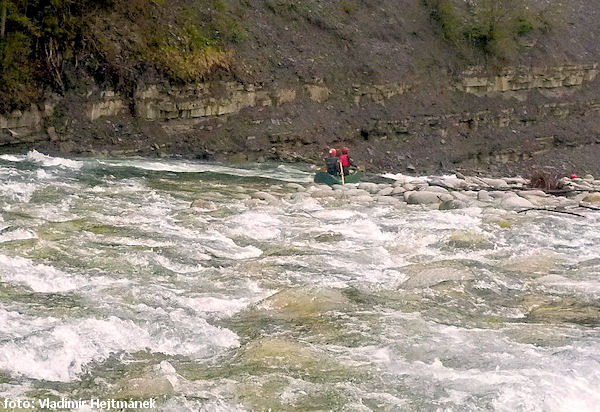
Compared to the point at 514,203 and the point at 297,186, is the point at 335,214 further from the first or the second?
the point at 297,186

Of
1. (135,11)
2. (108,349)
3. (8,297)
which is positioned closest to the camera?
(108,349)

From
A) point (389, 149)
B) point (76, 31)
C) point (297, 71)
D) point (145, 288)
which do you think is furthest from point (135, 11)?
point (145, 288)

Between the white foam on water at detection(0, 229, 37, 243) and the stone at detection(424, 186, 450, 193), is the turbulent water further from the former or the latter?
the stone at detection(424, 186, 450, 193)

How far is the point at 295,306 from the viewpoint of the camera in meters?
9.19

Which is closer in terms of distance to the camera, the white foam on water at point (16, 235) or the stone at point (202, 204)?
the white foam on water at point (16, 235)

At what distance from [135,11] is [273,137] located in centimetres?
537

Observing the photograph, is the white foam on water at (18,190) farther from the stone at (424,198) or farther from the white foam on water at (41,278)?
the stone at (424,198)

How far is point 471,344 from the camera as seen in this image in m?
8.08

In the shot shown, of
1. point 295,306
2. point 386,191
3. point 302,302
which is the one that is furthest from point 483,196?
point 295,306

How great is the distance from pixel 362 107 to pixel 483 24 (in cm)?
661

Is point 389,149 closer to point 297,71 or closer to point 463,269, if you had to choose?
point 297,71

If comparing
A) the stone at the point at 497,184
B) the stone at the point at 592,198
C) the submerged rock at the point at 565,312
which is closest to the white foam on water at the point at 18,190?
the submerged rock at the point at 565,312

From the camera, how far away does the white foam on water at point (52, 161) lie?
755 inches

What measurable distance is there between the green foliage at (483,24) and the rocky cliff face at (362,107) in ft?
1.94
